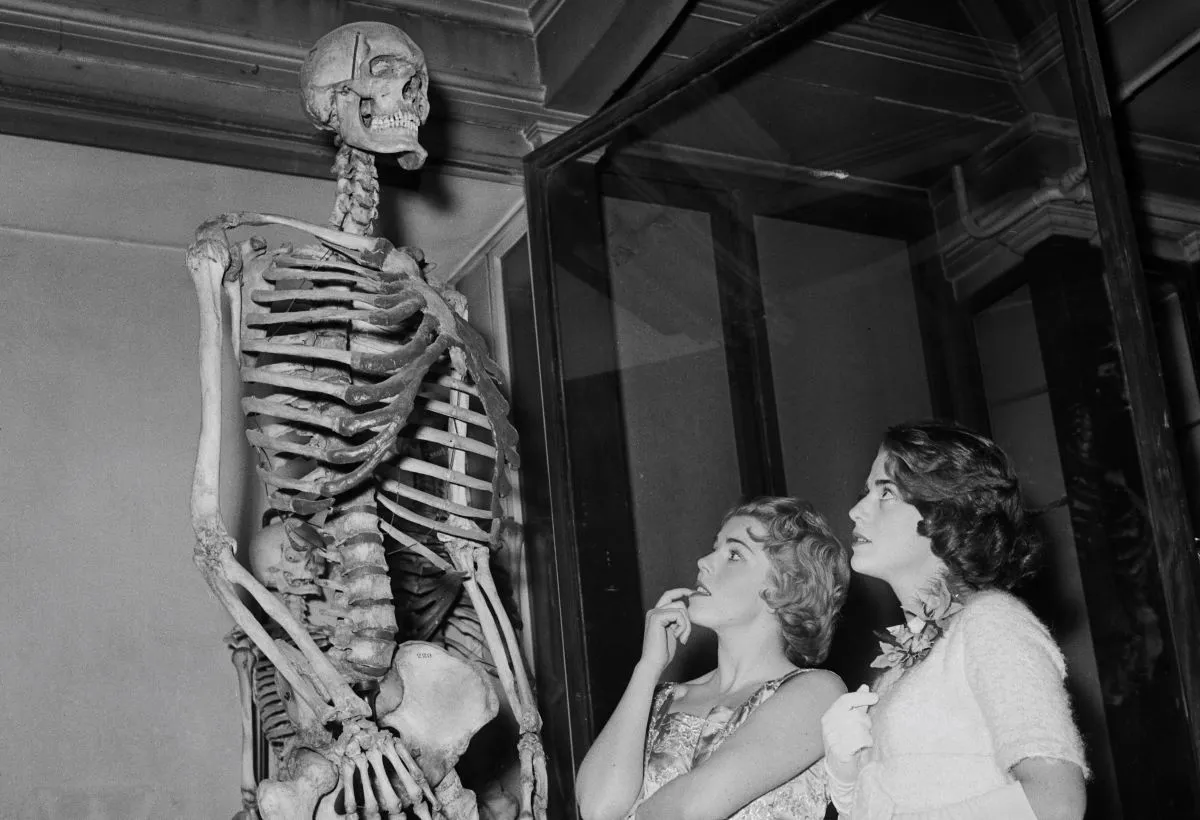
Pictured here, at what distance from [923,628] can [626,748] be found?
63cm

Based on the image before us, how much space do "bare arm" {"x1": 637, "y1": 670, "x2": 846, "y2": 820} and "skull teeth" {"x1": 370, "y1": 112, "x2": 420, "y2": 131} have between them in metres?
1.53

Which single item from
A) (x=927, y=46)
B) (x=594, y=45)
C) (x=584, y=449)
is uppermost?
(x=594, y=45)

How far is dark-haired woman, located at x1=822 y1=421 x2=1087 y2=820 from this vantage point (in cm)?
191

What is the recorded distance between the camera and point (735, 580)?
263cm

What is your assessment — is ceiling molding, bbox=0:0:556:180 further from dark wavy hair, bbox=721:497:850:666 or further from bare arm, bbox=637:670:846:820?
bare arm, bbox=637:670:846:820

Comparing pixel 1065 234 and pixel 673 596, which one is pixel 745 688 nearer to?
pixel 673 596

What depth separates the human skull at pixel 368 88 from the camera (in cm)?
310

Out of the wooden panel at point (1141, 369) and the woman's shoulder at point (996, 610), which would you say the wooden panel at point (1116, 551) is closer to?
the wooden panel at point (1141, 369)

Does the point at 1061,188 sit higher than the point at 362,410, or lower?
higher

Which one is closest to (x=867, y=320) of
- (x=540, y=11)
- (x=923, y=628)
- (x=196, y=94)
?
(x=923, y=628)

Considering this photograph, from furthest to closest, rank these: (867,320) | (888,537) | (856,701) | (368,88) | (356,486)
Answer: (368,88)
(867,320)
(356,486)
(888,537)
(856,701)

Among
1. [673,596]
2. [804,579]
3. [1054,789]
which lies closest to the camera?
[1054,789]

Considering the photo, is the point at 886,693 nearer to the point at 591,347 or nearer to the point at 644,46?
the point at 591,347

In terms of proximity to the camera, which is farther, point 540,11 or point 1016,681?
point 540,11
